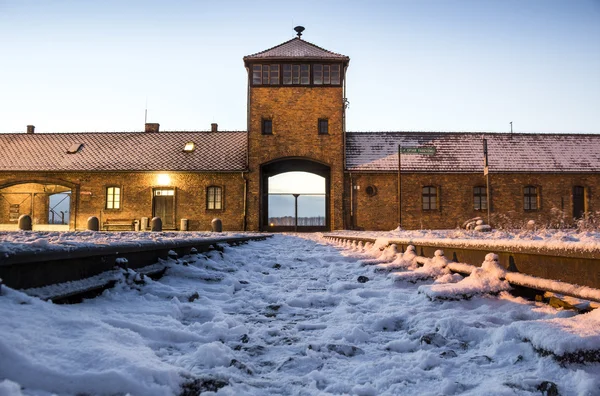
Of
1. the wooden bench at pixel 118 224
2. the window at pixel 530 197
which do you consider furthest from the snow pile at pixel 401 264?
the window at pixel 530 197

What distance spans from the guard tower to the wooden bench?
23.1 feet

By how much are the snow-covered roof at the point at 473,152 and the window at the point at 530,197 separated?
45.4 inches

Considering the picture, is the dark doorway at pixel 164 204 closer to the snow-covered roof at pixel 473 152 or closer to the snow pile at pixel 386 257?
the snow-covered roof at pixel 473 152

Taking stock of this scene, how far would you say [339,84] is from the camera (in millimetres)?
25172

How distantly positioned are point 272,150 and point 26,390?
23.7m

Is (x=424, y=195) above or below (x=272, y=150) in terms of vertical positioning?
below

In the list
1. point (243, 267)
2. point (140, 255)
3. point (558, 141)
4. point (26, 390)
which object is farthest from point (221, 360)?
point (558, 141)

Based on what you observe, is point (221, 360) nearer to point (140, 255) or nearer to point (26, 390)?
point (26, 390)

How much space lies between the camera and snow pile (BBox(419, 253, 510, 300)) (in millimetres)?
3332

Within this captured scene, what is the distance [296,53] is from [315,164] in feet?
22.0

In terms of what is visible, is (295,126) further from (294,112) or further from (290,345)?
(290,345)

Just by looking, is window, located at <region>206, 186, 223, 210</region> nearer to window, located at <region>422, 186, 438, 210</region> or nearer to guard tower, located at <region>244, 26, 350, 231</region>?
guard tower, located at <region>244, 26, 350, 231</region>

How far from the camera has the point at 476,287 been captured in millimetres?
3387

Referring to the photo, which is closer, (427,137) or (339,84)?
(339,84)
